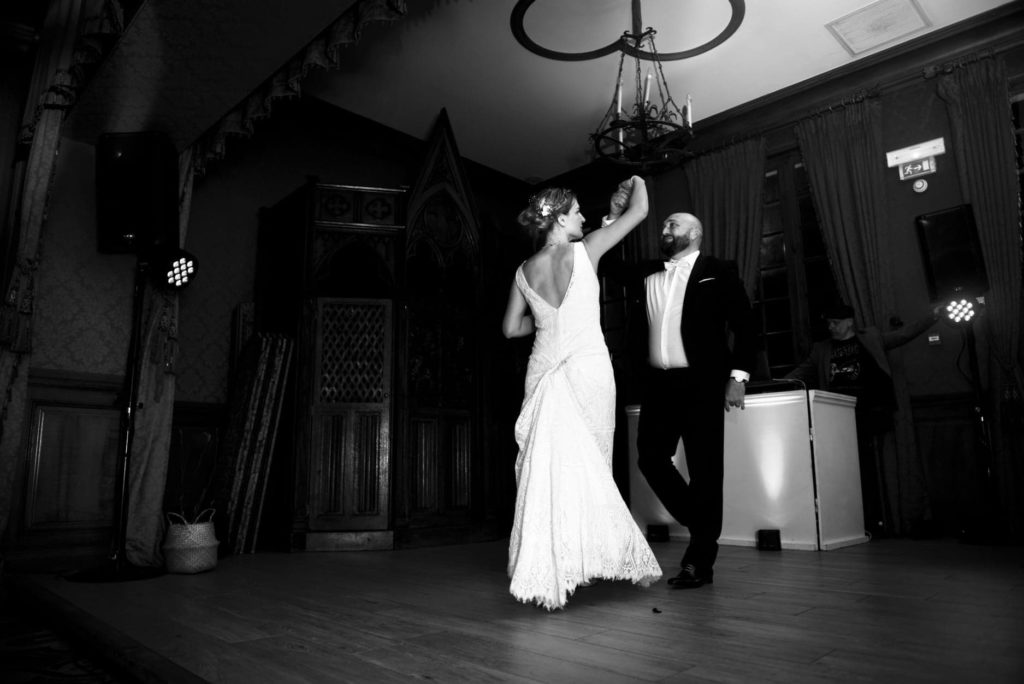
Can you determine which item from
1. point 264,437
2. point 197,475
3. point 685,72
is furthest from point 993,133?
point 197,475

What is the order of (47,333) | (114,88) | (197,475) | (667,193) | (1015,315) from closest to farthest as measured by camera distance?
(114,88), (47,333), (1015,315), (197,475), (667,193)

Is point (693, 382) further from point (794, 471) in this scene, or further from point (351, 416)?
point (351, 416)

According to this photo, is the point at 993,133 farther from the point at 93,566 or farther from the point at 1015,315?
the point at 93,566

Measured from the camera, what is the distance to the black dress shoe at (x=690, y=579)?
2.75 m

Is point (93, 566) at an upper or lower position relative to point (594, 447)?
lower

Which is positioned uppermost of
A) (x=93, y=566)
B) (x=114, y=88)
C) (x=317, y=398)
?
(x=114, y=88)

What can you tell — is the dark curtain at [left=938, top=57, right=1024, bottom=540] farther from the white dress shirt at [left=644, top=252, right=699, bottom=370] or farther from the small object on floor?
the white dress shirt at [left=644, top=252, right=699, bottom=370]

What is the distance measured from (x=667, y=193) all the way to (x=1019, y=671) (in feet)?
20.0

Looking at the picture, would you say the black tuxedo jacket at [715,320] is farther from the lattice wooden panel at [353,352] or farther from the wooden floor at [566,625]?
the lattice wooden panel at [353,352]

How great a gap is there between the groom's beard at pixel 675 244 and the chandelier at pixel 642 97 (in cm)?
150

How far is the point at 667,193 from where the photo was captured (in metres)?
7.17

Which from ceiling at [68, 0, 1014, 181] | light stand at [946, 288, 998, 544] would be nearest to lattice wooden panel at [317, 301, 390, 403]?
ceiling at [68, 0, 1014, 181]

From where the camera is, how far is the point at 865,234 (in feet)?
18.3

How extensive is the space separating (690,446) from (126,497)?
3.01 metres
